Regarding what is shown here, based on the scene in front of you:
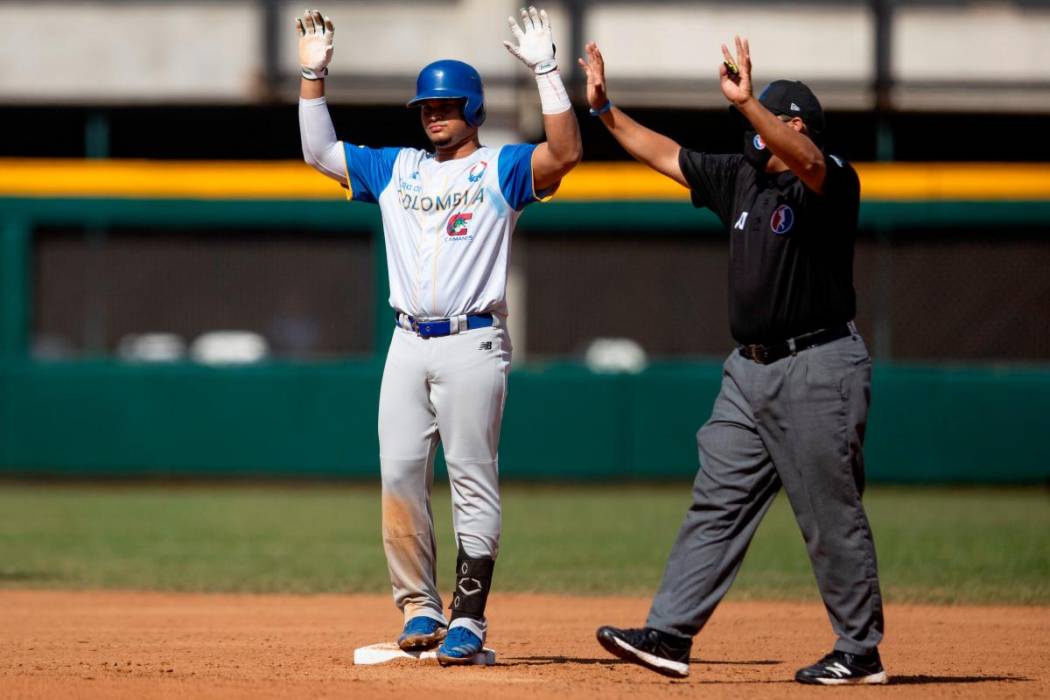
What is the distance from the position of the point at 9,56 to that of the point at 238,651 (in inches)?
522

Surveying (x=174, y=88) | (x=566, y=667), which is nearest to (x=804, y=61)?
(x=174, y=88)

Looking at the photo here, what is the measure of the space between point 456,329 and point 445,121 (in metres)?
0.76

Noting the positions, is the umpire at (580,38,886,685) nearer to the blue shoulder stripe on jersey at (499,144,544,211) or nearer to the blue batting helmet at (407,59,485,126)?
the blue shoulder stripe on jersey at (499,144,544,211)

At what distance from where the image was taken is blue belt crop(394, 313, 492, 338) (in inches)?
226

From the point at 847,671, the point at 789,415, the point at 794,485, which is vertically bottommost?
the point at 847,671

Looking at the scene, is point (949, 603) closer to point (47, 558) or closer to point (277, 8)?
point (47, 558)

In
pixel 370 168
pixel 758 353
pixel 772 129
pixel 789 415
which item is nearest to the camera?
pixel 772 129

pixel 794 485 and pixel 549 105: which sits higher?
pixel 549 105

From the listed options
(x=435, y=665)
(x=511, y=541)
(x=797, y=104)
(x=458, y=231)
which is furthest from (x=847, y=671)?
(x=511, y=541)

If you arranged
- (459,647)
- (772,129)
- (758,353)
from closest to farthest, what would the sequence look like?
(772,129)
(758,353)
(459,647)

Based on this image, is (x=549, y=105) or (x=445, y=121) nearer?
(x=549, y=105)

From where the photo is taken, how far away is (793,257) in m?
5.36

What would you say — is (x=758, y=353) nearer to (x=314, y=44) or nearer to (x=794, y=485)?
(x=794, y=485)

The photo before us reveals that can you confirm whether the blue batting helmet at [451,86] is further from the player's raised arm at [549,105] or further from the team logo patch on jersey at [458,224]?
the team logo patch on jersey at [458,224]
